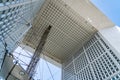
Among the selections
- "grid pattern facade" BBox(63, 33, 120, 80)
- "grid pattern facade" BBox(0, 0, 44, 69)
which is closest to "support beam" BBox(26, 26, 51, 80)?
"grid pattern facade" BBox(0, 0, 44, 69)

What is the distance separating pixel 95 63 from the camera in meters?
24.6

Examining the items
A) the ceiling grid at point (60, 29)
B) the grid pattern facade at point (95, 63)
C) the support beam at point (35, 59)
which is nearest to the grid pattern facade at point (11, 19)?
the support beam at point (35, 59)

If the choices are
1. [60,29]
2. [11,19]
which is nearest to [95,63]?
[60,29]

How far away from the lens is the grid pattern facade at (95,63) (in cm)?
2219

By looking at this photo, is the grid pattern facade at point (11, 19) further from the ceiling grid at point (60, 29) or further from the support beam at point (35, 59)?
the ceiling grid at point (60, 29)

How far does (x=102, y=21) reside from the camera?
29.2m

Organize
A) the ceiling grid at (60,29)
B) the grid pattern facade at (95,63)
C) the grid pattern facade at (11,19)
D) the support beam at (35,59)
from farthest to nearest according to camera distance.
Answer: the ceiling grid at (60,29) → the grid pattern facade at (95,63) → the support beam at (35,59) → the grid pattern facade at (11,19)

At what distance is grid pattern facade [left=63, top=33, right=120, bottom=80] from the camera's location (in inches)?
874

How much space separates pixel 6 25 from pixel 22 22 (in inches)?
145

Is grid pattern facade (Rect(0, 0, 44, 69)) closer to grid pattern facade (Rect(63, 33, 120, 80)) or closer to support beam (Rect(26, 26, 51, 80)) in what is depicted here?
support beam (Rect(26, 26, 51, 80))

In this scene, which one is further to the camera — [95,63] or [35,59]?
[95,63]

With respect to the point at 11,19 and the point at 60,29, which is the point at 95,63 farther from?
the point at 11,19

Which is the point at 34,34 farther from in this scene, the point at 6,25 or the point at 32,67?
the point at 6,25

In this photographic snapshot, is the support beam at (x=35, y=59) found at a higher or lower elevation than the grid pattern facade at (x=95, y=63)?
lower
